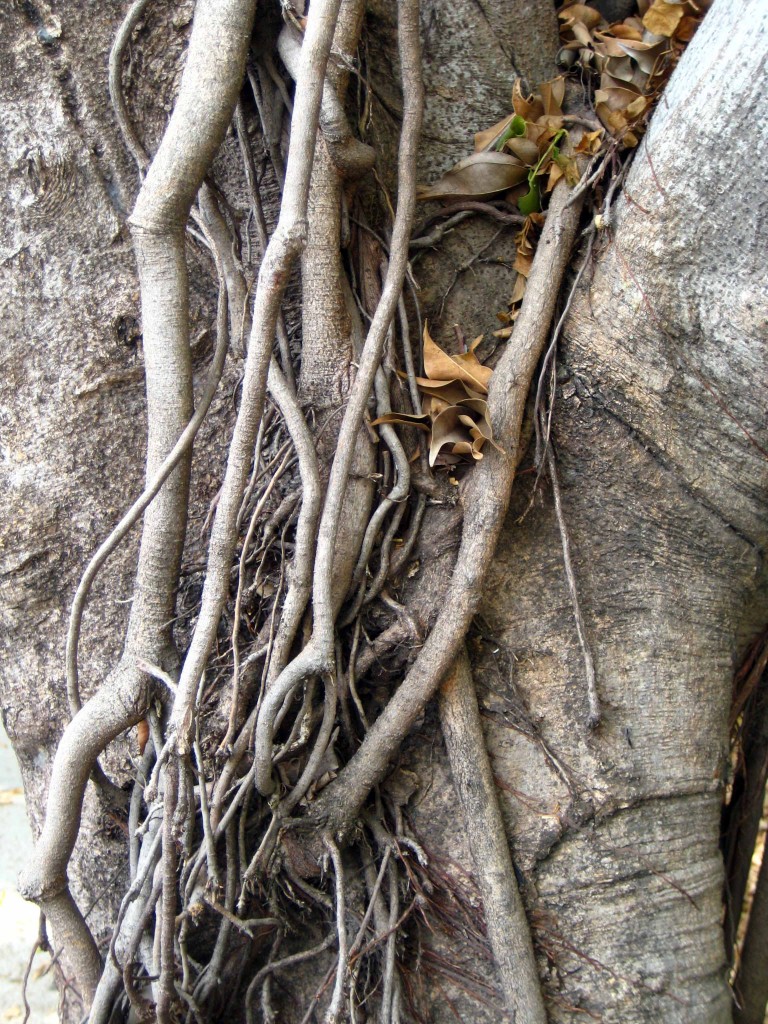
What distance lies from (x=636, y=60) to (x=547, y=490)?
573 millimetres

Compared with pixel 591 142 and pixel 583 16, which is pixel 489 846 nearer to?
pixel 591 142

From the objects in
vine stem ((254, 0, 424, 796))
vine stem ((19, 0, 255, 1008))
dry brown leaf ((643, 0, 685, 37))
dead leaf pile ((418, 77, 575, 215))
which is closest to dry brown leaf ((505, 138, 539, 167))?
dead leaf pile ((418, 77, 575, 215))

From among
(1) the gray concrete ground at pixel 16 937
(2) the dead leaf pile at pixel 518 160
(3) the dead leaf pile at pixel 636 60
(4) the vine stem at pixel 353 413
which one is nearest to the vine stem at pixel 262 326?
(4) the vine stem at pixel 353 413

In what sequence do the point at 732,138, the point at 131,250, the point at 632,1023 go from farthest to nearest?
Answer: 1. the point at 131,250
2. the point at 632,1023
3. the point at 732,138

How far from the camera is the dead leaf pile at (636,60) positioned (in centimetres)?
105

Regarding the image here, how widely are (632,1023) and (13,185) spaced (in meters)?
1.24

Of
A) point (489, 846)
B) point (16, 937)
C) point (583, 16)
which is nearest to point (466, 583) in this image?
point (489, 846)

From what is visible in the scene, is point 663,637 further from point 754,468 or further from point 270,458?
point 270,458

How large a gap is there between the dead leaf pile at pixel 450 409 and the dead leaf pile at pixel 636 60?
35 centimetres

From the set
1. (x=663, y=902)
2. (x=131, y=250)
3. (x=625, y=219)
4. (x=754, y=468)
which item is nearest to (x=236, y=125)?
(x=131, y=250)

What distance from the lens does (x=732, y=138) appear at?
2.83 ft

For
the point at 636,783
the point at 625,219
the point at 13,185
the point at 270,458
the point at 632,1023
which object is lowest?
the point at 632,1023

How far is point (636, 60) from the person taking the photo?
1094 millimetres

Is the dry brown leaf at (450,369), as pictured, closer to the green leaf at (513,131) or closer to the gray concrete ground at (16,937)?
the green leaf at (513,131)
